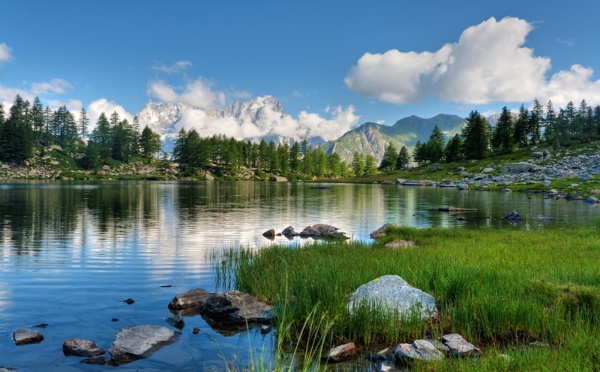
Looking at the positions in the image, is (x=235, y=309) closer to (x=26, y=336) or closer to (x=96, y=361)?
(x=96, y=361)

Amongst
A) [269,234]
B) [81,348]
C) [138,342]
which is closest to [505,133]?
[269,234]

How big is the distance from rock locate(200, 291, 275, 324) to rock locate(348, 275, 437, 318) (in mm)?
3141

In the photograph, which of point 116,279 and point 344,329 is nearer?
point 344,329

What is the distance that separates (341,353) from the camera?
9602mm

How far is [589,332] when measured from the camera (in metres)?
8.84

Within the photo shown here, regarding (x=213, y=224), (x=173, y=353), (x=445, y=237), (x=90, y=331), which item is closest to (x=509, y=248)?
(x=445, y=237)

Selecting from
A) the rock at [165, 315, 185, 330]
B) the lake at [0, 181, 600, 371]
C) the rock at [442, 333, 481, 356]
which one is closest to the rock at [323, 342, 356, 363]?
the lake at [0, 181, 600, 371]

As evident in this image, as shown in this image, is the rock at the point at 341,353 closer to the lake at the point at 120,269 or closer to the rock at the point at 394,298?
the rock at the point at 394,298

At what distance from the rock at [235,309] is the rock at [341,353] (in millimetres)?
3330

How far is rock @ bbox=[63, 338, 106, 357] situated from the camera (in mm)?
9945

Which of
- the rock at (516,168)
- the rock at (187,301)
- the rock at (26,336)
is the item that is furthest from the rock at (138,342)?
the rock at (516,168)

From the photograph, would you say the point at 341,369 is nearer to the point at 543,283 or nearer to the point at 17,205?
the point at 543,283

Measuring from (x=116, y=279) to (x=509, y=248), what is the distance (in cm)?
2014

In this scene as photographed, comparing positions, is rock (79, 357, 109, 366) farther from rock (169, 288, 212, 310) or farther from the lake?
rock (169, 288, 212, 310)
